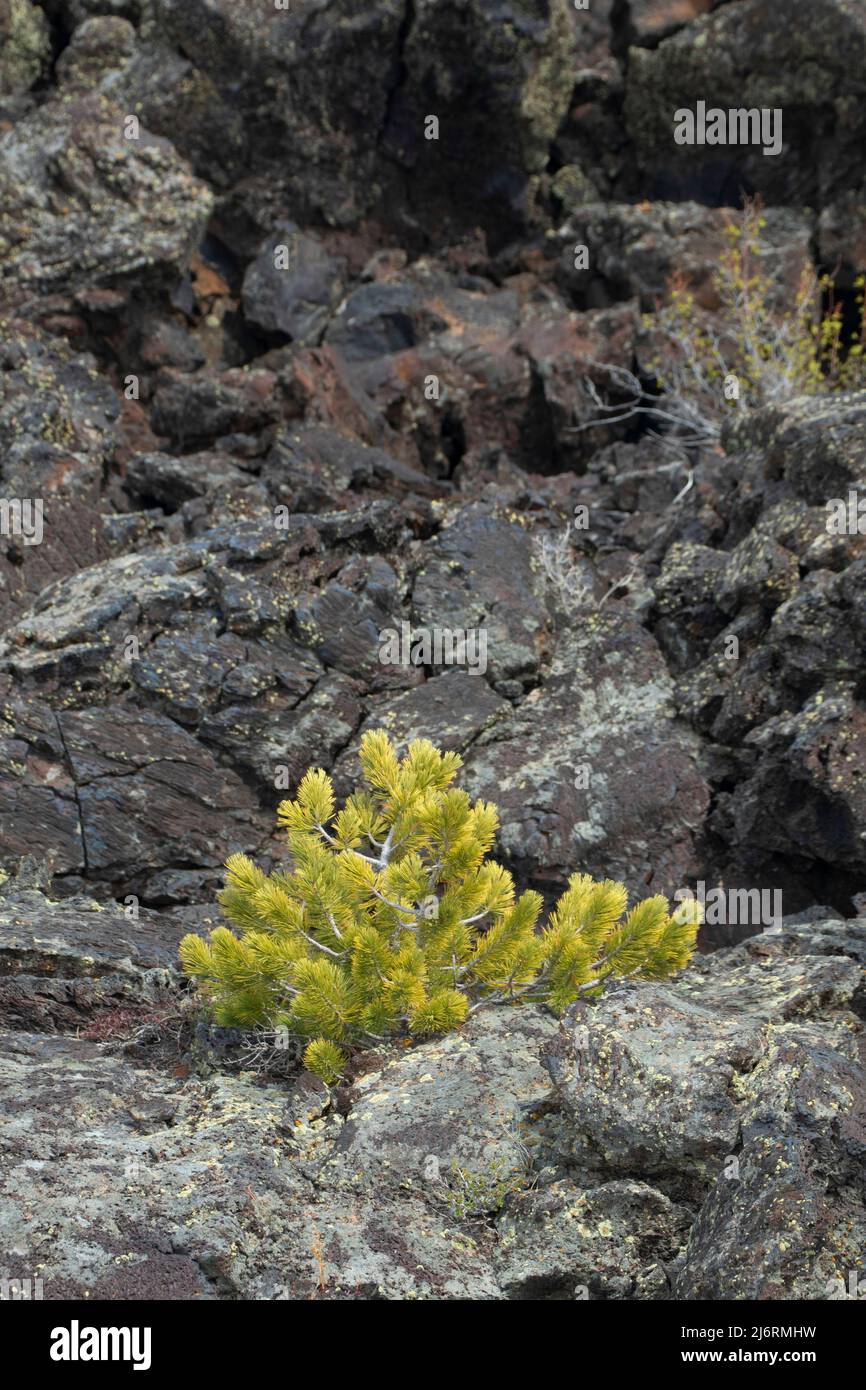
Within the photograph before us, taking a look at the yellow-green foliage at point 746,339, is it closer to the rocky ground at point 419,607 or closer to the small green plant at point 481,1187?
the rocky ground at point 419,607

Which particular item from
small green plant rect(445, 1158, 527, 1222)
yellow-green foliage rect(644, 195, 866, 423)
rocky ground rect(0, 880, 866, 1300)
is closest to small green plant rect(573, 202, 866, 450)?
yellow-green foliage rect(644, 195, 866, 423)

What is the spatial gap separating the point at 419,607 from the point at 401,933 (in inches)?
241

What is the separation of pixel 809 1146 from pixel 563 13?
75.3ft

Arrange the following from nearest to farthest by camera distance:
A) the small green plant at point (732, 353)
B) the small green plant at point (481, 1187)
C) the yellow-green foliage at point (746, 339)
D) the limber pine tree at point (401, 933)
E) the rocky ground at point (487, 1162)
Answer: the rocky ground at point (487, 1162) → the small green plant at point (481, 1187) → the limber pine tree at point (401, 933) → the small green plant at point (732, 353) → the yellow-green foliage at point (746, 339)

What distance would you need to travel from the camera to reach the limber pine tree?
26.9 feet

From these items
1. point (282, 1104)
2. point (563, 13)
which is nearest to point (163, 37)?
point (563, 13)

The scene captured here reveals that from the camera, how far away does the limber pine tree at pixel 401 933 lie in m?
8.20

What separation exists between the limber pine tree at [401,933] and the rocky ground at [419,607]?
0.34m

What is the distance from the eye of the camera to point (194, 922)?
1150 centimetres

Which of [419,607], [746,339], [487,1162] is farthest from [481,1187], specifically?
[746,339]

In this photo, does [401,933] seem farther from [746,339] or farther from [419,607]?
[746,339]

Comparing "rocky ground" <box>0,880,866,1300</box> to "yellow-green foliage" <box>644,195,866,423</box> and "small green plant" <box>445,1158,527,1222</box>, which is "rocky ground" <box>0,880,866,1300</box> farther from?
"yellow-green foliage" <box>644,195,866,423</box>

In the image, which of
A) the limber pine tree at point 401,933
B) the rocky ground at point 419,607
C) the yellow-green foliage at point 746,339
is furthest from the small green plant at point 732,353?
the limber pine tree at point 401,933

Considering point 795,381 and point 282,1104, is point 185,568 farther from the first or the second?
point 795,381
